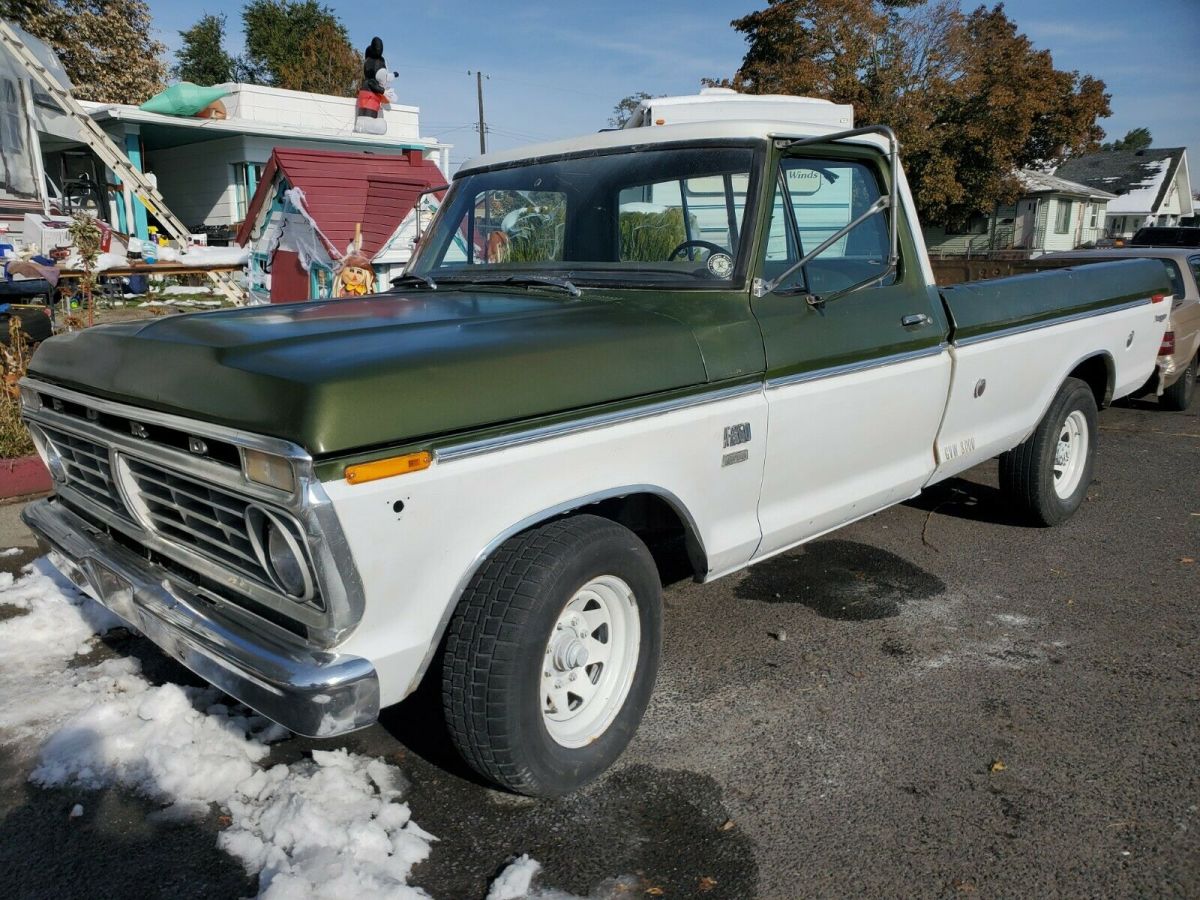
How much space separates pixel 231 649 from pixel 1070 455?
15.8 feet

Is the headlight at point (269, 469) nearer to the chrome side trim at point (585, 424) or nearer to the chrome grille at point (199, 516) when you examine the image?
the chrome grille at point (199, 516)

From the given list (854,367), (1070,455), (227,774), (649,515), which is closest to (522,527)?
(649,515)

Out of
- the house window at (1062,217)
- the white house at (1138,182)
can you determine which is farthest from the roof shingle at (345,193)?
the white house at (1138,182)

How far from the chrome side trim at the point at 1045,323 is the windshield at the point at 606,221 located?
1.37 meters

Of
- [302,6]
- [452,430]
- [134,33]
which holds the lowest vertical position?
[452,430]

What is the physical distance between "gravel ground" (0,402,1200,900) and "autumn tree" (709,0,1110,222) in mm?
26524

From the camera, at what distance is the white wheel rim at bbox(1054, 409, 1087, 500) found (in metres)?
5.32

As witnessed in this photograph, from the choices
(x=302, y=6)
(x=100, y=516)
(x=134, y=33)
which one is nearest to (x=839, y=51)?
(x=134, y=33)

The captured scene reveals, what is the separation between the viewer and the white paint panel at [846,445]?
3.43 meters

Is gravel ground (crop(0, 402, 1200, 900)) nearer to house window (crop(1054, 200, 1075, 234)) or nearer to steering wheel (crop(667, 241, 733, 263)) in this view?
steering wheel (crop(667, 241, 733, 263))

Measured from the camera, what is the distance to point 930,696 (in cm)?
348

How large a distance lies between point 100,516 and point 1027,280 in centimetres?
433

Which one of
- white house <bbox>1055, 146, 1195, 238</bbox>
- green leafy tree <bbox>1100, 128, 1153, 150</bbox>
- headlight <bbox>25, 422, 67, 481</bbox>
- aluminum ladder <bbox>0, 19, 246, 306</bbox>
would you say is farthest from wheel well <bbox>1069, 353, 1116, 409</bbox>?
green leafy tree <bbox>1100, 128, 1153, 150</bbox>

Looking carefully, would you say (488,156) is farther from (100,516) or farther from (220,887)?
(220,887)
